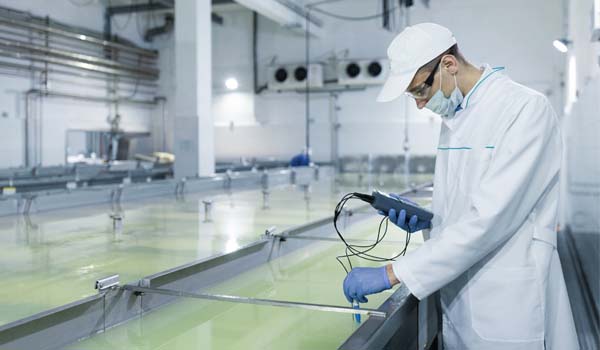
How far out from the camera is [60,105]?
27.0 feet

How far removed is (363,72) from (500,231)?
7871 mm

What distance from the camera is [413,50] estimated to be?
137 cm

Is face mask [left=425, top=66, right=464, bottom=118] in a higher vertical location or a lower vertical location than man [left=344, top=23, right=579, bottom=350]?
higher

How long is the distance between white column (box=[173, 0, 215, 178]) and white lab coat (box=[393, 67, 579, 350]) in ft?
17.0

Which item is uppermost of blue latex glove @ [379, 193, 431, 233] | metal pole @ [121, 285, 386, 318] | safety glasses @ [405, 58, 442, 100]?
safety glasses @ [405, 58, 442, 100]

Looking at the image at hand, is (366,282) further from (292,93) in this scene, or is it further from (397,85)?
(292,93)

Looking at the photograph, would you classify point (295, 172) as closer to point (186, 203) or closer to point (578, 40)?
point (186, 203)

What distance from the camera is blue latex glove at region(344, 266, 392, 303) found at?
125 cm

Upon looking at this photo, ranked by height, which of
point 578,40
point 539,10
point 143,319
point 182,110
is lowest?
point 143,319

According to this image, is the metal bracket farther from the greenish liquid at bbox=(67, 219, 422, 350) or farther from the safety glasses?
the safety glasses

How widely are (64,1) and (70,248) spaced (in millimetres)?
7015

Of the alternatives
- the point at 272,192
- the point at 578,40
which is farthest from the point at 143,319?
the point at 578,40

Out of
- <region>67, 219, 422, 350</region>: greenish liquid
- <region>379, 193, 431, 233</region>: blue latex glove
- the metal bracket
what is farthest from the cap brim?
the metal bracket

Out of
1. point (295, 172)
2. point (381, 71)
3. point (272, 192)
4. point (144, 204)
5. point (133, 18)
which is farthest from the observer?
point (133, 18)
